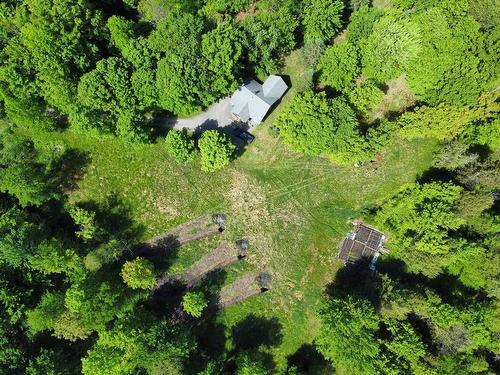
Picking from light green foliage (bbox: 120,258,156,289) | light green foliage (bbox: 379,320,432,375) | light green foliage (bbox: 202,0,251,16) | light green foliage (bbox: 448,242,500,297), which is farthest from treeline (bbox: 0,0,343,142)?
light green foliage (bbox: 379,320,432,375)

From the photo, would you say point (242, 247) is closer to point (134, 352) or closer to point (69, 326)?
point (134, 352)

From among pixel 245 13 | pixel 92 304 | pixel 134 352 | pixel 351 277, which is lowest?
pixel 134 352

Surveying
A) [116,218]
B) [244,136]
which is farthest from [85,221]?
[244,136]

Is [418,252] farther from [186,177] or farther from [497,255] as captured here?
[186,177]

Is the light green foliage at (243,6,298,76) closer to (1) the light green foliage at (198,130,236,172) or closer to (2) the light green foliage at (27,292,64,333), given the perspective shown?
(1) the light green foliage at (198,130,236,172)

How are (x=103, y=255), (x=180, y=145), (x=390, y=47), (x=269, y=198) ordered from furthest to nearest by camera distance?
(x=269, y=198), (x=103, y=255), (x=180, y=145), (x=390, y=47)

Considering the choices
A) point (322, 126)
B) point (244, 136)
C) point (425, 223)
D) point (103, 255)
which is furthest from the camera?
point (244, 136)

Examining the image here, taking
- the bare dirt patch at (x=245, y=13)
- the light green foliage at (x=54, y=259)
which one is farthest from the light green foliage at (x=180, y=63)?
the light green foliage at (x=54, y=259)
